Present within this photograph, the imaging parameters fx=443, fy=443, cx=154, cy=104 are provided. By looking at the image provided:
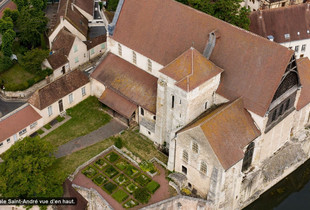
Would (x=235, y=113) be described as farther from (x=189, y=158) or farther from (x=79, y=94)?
(x=79, y=94)

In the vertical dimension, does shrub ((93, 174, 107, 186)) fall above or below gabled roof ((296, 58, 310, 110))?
below

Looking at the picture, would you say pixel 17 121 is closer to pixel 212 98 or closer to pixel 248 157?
pixel 212 98

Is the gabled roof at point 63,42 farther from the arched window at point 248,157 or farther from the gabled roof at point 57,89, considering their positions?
the arched window at point 248,157

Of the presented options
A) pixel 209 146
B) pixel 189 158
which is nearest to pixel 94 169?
pixel 189 158

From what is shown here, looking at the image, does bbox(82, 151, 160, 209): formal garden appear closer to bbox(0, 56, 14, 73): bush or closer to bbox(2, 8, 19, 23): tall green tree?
bbox(0, 56, 14, 73): bush

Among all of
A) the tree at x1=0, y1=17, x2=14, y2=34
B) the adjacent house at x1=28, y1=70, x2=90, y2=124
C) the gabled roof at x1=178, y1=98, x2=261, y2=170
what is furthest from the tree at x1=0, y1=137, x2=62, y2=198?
the tree at x1=0, y1=17, x2=14, y2=34

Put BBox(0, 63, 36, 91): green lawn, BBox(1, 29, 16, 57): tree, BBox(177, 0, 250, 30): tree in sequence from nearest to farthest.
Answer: BBox(177, 0, 250, 30): tree, BBox(0, 63, 36, 91): green lawn, BBox(1, 29, 16, 57): tree

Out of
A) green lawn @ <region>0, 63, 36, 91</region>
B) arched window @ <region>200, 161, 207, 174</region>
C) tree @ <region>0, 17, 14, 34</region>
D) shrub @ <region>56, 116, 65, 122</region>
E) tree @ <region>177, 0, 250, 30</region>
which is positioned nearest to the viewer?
arched window @ <region>200, 161, 207, 174</region>
